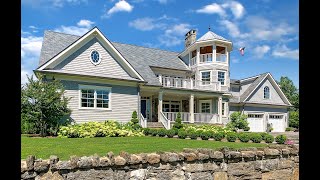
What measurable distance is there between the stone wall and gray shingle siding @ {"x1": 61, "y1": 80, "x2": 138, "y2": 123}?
11.3m

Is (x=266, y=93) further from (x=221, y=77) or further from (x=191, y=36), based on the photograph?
(x=191, y=36)

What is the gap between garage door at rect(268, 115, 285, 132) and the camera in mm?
27777

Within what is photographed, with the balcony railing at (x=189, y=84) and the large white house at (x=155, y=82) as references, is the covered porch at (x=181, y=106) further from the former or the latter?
the balcony railing at (x=189, y=84)

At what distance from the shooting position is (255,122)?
2667 cm

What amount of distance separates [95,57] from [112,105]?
3.32 meters

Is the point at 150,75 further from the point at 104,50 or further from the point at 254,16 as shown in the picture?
the point at 254,16

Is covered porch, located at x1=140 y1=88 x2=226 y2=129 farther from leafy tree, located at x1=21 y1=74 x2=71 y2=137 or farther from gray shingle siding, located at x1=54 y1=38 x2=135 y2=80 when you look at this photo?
leafy tree, located at x1=21 y1=74 x2=71 y2=137

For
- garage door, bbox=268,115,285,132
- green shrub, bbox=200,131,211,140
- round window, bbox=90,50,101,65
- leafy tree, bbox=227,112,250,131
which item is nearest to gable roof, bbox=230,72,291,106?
garage door, bbox=268,115,285,132

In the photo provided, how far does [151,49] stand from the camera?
1038 inches

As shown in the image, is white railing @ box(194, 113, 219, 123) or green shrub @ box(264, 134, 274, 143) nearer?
green shrub @ box(264, 134, 274, 143)

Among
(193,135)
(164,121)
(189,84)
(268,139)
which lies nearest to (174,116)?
(164,121)

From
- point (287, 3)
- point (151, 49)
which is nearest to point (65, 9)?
point (287, 3)

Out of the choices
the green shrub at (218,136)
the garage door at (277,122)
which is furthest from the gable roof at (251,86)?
the green shrub at (218,136)
